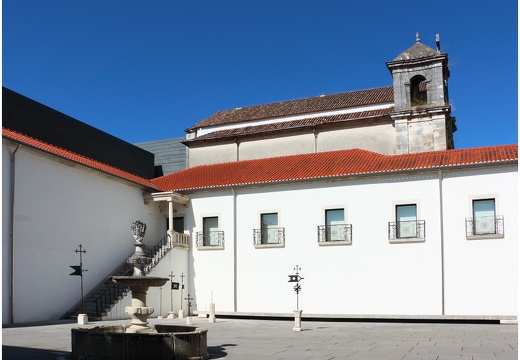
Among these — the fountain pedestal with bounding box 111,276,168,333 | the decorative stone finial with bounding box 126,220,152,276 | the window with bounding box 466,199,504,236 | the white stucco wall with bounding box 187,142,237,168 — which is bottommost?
the fountain pedestal with bounding box 111,276,168,333

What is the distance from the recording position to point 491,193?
83.5 ft

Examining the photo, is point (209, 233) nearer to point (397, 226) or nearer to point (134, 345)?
point (397, 226)

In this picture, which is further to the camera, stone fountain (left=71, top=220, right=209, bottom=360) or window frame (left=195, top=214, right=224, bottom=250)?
window frame (left=195, top=214, right=224, bottom=250)

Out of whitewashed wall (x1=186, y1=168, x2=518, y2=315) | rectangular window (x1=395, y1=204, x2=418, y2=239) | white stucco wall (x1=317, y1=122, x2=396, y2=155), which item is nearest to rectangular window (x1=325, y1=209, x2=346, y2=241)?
whitewashed wall (x1=186, y1=168, x2=518, y2=315)

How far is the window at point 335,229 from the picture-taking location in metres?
27.5

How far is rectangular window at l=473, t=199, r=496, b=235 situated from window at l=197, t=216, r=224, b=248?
12151mm

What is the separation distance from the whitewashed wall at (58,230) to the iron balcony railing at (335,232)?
9392 mm

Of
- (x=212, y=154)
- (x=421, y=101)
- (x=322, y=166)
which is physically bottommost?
(x=322, y=166)

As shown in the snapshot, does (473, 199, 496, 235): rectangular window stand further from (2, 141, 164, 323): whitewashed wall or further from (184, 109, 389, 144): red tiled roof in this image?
(2, 141, 164, 323): whitewashed wall

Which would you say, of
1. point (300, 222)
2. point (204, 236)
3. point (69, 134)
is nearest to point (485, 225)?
point (300, 222)

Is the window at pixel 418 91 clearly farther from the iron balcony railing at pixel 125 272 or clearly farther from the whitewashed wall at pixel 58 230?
the whitewashed wall at pixel 58 230

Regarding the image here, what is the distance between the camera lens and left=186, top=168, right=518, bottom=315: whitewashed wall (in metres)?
25.2

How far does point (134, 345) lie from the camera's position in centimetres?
1154

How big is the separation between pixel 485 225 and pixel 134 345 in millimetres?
18334
